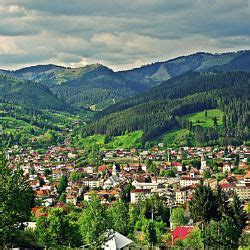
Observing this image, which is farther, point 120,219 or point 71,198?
point 71,198

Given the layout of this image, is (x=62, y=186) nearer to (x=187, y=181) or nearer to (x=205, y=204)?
(x=187, y=181)

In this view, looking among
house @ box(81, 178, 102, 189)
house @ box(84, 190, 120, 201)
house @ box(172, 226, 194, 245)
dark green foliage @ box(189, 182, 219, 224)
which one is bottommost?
house @ box(172, 226, 194, 245)

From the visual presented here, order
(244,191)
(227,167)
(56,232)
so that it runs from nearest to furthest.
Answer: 1. (56,232)
2. (244,191)
3. (227,167)

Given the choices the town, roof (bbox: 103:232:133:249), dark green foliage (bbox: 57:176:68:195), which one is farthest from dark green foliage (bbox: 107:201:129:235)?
dark green foliage (bbox: 57:176:68:195)

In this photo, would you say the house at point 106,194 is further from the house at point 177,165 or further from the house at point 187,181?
the house at point 177,165

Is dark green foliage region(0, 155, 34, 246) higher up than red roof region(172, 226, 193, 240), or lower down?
higher up

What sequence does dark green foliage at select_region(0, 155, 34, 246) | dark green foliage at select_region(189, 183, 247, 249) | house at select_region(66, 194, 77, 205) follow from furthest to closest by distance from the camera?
1. house at select_region(66, 194, 77, 205)
2. dark green foliage at select_region(189, 183, 247, 249)
3. dark green foliage at select_region(0, 155, 34, 246)

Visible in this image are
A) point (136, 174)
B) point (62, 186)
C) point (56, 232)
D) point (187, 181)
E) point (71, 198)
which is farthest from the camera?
point (136, 174)

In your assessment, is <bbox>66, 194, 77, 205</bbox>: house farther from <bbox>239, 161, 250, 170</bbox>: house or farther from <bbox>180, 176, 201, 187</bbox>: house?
<bbox>239, 161, 250, 170</bbox>: house

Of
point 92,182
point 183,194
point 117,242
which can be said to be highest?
point 92,182

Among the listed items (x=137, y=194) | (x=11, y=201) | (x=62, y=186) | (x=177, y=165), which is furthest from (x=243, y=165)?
(x=11, y=201)

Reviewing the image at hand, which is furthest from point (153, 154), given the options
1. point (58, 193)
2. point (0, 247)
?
point (0, 247)

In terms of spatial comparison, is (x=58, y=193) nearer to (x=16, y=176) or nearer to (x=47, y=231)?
(x=47, y=231)

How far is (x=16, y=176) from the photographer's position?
39.2m
